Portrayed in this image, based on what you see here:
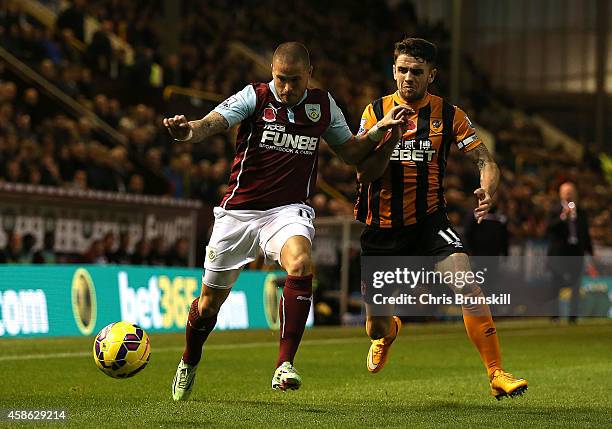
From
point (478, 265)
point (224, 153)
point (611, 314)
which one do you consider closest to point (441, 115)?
point (478, 265)

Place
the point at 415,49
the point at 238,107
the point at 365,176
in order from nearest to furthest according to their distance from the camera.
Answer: the point at 238,107 → the point at 415,49 → the point at 365,176

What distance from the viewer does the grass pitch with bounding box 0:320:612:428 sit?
21.2ft

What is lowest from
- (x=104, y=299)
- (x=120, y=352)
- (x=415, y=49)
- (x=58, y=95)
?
(x=104, y=299)

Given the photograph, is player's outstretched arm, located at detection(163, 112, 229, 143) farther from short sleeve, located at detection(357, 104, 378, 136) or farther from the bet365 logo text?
the bet365 logo text

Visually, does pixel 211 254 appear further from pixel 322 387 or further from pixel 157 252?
pixel 157 252

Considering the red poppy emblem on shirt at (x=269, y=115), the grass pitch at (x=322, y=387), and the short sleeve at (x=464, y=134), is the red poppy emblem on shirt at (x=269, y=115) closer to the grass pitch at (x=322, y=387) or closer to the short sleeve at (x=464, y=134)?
the short sleeve at (x=464, y=134)

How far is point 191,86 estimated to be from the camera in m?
23.4

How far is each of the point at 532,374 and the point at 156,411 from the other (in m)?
4.21

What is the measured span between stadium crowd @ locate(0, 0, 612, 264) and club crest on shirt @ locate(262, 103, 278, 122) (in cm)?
778

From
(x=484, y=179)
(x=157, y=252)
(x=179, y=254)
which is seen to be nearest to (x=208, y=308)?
(x=484, y=179)

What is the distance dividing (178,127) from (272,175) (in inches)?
37.1

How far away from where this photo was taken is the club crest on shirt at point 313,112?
7277mm

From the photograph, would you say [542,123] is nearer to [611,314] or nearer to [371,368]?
[611,314]

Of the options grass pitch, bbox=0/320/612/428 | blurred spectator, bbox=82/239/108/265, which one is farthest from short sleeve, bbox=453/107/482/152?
blurred spectator, bbox=82/239/108/265
